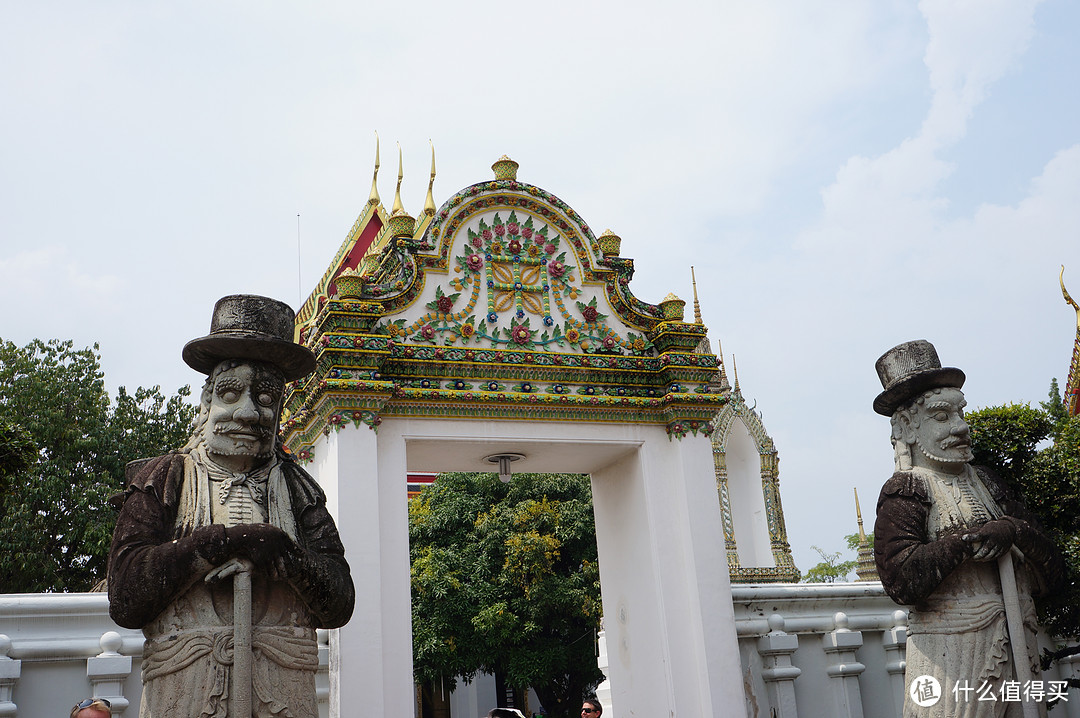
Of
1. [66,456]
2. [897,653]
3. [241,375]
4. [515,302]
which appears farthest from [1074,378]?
[66,456]

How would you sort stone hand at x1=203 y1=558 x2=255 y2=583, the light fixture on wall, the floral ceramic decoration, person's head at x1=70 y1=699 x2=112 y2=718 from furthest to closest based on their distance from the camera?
the light fixture on wall, the floral ceramic decoration, person's head at x1=70 y1=699 x2=112 y2=718, stone hand at x1=203 y1=558 x2=255 y2=583

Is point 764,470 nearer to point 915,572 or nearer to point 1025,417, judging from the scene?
point 1025,417

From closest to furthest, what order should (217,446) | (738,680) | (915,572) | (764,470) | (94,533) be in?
(217,446) → (915,572) → (738,680) → (94,533) → (764,470)

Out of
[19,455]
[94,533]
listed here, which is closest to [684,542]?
[19,455]

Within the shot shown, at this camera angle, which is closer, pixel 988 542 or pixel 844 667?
pixel 988 542

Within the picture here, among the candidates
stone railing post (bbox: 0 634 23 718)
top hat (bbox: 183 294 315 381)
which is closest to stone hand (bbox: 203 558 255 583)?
top hat (bbox: 183 294 315 381)

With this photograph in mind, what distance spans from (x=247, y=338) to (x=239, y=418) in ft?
1.44

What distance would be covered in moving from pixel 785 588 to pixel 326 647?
4.51 metres

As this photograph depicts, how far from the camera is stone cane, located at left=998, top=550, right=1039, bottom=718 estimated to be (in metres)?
6.03

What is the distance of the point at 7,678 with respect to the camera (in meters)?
6.51

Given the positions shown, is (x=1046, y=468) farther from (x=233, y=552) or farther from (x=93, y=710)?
(x=93, y=710)

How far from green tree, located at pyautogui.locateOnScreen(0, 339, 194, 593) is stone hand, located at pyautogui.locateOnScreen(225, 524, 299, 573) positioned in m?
14.7

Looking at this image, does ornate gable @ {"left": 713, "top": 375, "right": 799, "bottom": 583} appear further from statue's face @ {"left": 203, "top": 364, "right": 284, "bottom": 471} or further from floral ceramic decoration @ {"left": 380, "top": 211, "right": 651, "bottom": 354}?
statue's face @ {"left": 203, "top": 364, "right": 284, "bottom": 471}

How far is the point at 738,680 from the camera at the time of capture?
28.8ft
